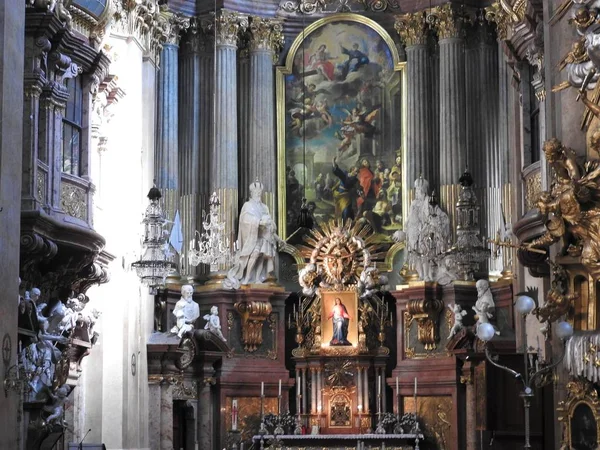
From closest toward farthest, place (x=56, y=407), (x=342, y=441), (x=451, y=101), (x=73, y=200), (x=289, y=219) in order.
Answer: (x=56, y=407), (x=73, y=200), (x=342, y=441), (x=451, y=101), (x=289, y=219)

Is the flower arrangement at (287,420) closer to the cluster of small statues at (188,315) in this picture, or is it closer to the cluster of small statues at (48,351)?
the cluster of small statues at (188,315)

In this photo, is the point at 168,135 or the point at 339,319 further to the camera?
the point at 168,135

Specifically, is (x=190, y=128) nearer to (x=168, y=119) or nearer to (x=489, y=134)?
(x=168, y=119)

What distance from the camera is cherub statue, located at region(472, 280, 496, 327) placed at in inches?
1163

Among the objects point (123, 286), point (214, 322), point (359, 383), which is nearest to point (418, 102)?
point (359, 383)

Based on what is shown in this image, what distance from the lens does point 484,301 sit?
2970 cm

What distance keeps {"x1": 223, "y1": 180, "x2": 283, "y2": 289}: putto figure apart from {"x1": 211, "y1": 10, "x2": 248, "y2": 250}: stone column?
19.0 inches

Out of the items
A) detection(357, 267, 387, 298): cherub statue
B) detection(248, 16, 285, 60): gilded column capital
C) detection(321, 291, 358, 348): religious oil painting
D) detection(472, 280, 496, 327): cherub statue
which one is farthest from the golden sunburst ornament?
detection(248, 16, 285, 60): gilded column capital

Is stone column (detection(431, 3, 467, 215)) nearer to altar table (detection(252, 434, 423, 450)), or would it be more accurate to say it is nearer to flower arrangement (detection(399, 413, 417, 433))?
flower arrangement (detection(399, 413, 417, 433))

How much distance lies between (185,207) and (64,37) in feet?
33.7

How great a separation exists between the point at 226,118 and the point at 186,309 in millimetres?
5364

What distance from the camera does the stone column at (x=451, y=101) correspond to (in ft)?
106

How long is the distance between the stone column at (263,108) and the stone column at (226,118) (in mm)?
499

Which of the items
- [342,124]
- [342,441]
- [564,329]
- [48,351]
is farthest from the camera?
[342,124]
